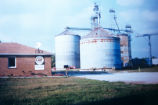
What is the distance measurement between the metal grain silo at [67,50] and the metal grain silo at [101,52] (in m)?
8.68

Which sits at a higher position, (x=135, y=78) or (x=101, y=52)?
(x=101, y=52)

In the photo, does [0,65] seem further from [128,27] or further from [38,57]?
[128,27]

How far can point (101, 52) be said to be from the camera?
32.2 m

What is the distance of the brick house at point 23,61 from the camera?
17.4 metres

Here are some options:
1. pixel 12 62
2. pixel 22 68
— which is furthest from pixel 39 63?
pixel 12 62

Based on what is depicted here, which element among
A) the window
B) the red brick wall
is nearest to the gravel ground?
the red brick wall

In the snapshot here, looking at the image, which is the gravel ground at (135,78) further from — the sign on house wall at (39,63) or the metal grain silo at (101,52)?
the metal grain silo at (101,52)

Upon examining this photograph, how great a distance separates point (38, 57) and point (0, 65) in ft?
12.6

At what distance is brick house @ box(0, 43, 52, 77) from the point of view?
17438 mm

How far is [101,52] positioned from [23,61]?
17.5 metres

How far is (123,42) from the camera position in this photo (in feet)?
169

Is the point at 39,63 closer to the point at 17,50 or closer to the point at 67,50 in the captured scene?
the point at 17,50

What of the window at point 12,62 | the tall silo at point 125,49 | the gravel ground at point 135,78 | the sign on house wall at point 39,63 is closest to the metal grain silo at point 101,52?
the gravel ground at point 135,78

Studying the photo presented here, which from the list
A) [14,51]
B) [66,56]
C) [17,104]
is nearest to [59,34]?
[66,56]
